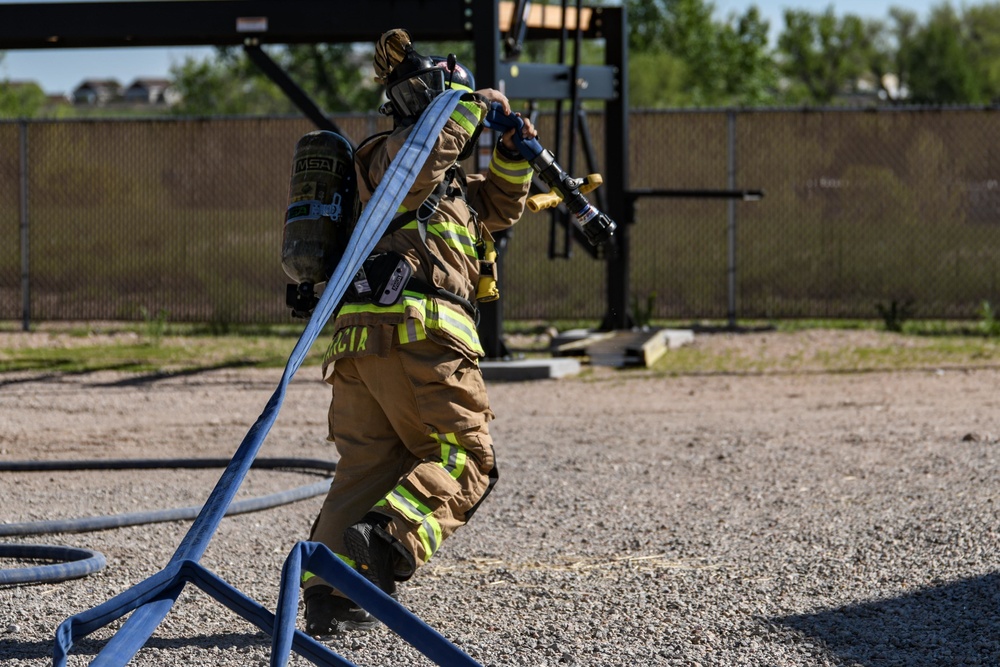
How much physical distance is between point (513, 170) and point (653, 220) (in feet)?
34.3

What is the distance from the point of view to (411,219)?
4.04 metres

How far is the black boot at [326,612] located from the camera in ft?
12.7

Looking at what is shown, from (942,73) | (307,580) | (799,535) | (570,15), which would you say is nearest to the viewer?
(307,580)

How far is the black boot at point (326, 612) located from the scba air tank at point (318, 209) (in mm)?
951

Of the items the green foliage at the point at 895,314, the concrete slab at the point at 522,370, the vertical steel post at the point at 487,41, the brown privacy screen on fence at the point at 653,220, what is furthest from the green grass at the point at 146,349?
the green foliage at the point at 895,314

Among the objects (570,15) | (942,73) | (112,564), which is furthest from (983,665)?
(942,73)

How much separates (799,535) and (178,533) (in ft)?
8.39

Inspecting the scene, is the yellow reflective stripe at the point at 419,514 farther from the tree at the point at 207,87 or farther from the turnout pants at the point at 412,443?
the tree at the point at 207,87

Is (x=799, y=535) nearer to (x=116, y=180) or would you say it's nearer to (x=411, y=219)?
(x=411, y=219)

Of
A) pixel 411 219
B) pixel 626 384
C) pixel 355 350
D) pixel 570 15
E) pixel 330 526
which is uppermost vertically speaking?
pixel 570 15

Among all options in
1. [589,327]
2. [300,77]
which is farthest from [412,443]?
[300,77]

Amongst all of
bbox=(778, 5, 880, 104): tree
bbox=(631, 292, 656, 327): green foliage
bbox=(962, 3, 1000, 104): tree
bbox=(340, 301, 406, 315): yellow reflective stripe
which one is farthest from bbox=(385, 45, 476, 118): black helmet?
bbox=(962, 3, 1000, 104): tree

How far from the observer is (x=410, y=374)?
3.98m

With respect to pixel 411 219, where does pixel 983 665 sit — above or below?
below
